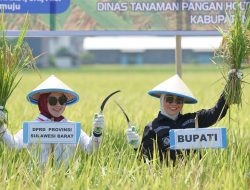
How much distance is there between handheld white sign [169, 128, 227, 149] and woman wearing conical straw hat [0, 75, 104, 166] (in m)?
0.53

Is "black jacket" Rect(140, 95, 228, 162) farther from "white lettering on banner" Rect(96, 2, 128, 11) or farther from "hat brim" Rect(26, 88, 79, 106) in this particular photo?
"white lettering on banner" Rect(96, 2, 128, 11)

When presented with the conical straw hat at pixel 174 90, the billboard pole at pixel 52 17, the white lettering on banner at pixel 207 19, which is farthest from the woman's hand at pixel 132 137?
the billboard pole at pixel 52 17

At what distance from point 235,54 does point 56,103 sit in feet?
4.36

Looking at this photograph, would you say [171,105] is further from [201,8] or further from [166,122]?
[201,8]

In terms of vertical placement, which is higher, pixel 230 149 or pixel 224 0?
pixel 224 0

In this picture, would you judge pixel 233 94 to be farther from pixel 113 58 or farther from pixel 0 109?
pixel 113 58

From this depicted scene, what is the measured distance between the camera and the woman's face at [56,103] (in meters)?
6.60

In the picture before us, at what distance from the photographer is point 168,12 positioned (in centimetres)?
845

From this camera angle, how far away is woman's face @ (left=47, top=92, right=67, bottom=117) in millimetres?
6602

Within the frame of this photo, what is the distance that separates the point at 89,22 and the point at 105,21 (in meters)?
0.16

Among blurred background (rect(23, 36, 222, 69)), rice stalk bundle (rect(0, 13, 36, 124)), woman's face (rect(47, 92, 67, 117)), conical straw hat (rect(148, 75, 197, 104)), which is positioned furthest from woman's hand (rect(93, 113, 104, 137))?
blurred background (rect(23, 36, 222, 69))

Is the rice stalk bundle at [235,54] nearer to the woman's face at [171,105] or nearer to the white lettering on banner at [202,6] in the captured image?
the woman's face at [171,105]

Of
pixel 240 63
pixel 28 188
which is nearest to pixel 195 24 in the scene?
pixel 240 63

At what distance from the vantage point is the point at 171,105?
21.6 feet
